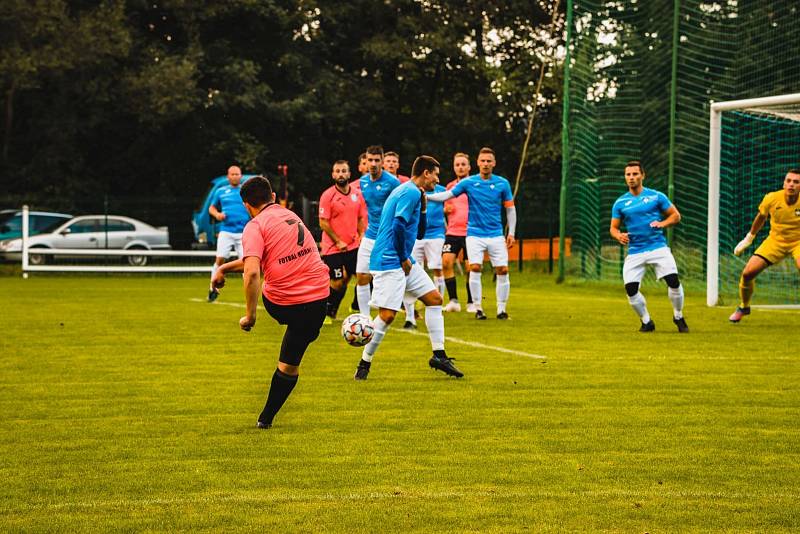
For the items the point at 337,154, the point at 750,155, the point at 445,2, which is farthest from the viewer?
the point at 337,154

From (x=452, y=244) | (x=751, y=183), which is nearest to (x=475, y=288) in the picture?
(x=452, y=244)

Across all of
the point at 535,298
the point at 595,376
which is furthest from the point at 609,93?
the point at 595,376

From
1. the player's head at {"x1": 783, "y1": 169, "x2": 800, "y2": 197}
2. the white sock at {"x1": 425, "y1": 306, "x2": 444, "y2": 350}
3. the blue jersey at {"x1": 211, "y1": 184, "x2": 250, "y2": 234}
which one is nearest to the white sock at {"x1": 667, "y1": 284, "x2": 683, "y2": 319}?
the player's head at {"x1": 783, "y1": 169, "x2": 800, "y2": 197}

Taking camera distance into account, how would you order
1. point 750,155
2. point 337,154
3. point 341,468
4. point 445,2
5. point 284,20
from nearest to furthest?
point 341,468 < point 750,155 < point 284,20 < point 445,2 < point 337,154

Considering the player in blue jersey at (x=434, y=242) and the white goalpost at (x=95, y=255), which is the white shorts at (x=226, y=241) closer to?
the player in blue jersey at (x=434, y=242)

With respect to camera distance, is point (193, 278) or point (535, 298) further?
point (193, 278)

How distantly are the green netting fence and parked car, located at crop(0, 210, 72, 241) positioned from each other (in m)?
14.3

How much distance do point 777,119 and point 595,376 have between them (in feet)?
43.6

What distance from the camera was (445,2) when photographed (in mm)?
43000

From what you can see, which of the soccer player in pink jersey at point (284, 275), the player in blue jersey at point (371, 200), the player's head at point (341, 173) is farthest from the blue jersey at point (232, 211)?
the soccer player in pink jersey at point (284, 275)

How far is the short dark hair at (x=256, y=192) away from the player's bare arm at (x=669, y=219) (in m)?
7.71

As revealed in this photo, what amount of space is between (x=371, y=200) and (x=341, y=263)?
1749 millimetres

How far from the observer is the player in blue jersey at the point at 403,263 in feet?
34.4

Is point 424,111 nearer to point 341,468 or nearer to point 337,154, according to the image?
point 337,154
